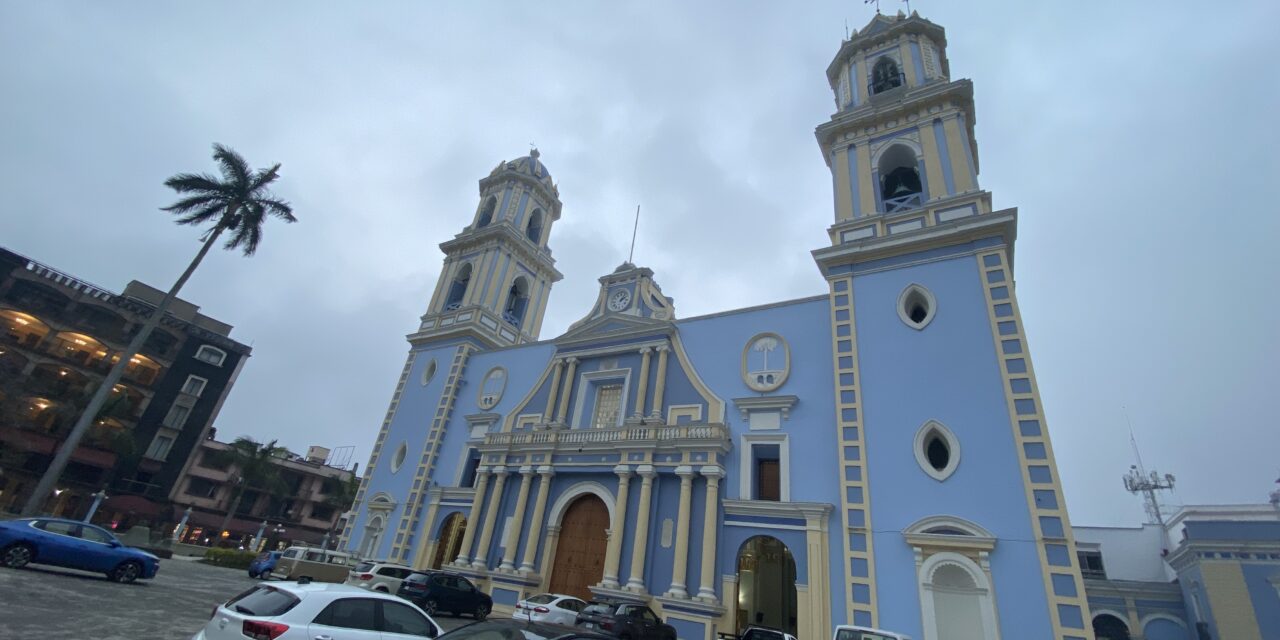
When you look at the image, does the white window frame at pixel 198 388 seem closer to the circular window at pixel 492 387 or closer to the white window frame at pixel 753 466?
the circular window at pixel 492 387

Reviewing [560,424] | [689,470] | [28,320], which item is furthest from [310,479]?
[689,470]

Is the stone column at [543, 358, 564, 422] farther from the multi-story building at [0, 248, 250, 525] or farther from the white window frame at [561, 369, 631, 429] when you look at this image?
the multi-story building at [0, 248, 250, 525]

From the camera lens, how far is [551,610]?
1484cm

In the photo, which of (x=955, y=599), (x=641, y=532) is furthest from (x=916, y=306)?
(x=641, y=532)

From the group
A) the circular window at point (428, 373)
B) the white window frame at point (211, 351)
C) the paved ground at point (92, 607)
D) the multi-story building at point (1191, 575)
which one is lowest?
the paved ground at point (92, 607)

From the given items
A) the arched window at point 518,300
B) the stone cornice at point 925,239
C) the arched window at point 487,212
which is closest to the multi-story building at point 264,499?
the arched window at point 518,300

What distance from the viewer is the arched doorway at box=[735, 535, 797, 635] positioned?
21.0 m

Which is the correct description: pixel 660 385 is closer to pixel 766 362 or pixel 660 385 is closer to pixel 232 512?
pixel 766 362

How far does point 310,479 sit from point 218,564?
104ft

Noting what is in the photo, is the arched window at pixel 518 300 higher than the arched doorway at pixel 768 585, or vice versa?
the arched window at pixel 518 300

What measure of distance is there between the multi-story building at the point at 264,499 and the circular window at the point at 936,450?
4948 cm

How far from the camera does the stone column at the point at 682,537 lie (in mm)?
17062

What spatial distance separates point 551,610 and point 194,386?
51320mm

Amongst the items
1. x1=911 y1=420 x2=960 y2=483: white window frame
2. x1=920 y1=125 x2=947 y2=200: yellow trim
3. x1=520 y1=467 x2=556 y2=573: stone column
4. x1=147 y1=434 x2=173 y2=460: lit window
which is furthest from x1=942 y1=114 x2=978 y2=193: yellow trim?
x1=147 y1=434 x2=173 y2=460: lit window
